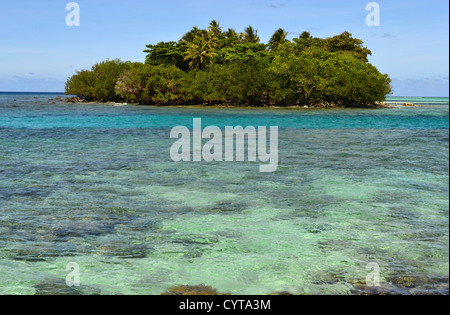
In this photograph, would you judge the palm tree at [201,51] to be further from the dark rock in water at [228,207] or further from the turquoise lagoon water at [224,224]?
the dark rock in water at [228,207]

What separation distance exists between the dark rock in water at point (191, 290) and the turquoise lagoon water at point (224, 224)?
132 mm

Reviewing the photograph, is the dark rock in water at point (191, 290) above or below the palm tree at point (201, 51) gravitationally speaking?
below

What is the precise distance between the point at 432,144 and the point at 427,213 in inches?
591

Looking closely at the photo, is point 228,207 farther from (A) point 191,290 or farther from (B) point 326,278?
(A) point 191,290

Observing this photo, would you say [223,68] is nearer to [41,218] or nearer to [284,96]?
[284,96]

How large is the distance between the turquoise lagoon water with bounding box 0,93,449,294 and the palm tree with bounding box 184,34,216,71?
2051 inches

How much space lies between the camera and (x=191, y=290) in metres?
4.99

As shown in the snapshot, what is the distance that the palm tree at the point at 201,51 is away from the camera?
213 feet

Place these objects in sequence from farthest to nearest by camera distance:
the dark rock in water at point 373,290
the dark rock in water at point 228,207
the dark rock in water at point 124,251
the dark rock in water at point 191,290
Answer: the dark rock in water at point 228,207, the dark rock in water at point 124,251, the dark rock in water at point 191,290, the dark rock in water at point 373,290

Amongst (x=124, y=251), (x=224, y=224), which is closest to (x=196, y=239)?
(x=224, y=224)

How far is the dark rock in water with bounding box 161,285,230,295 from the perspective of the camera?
4914mm

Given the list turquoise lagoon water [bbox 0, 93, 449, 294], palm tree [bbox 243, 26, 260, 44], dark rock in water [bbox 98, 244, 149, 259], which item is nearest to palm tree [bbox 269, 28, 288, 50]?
palm tree [bbox 243, 26, 260, 44]

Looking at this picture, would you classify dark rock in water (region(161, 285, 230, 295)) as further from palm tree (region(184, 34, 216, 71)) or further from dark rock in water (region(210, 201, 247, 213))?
palm tree (region(184, 34, 216, 71))

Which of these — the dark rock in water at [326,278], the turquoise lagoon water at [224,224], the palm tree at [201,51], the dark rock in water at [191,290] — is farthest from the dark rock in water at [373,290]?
the palm tree at [201,51]
